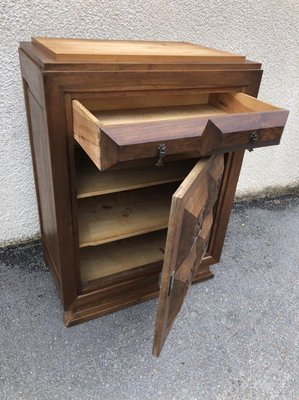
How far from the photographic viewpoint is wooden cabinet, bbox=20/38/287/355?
26.4 inches

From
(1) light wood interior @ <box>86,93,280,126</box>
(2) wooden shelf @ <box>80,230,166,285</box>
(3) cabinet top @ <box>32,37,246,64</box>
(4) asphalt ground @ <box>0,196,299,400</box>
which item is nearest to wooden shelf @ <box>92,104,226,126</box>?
(1) light wood interior @ <box>86,93,280,126</box>

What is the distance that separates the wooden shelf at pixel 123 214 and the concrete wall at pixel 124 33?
13.6 inches

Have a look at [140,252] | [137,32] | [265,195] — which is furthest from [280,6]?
[140,252]

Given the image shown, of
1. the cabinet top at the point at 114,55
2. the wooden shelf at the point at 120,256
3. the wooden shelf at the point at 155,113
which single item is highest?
the cabinet top at the point at 114,55

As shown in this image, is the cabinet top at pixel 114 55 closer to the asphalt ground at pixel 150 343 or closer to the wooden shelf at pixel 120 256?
the wooden shelf at pixel 120 256

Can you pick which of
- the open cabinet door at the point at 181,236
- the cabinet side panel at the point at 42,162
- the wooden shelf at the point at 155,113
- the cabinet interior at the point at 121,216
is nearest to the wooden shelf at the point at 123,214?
the cabinet interior at the point at 121,216

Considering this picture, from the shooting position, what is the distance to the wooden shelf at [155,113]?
84 centimetres

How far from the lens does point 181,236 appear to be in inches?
26.3

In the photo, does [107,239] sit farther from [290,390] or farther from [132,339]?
[290,390]

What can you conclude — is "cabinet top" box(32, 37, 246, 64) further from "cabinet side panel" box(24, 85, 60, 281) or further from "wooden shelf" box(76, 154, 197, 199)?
"wooden shelf" box(76, 154, 197, 199)

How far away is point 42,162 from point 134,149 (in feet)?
1.28

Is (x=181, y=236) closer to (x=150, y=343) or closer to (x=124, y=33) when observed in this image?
(x=150, y=343)

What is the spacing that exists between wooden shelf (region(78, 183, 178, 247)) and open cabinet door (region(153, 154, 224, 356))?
0.24m

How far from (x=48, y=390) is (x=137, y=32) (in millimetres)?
1159
